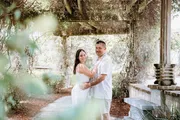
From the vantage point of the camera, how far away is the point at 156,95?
4.07m

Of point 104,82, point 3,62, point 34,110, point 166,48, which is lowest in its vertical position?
point 34,110

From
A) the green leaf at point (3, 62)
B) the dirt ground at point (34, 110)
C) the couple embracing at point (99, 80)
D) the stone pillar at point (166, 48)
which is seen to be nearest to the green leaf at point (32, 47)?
the green leaf at point (3, 62)

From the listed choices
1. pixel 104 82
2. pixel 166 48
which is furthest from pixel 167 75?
pixel 104 82

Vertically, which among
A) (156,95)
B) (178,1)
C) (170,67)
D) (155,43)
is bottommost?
(156,95)

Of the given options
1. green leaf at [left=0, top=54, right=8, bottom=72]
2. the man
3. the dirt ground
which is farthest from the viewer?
the dirt ground

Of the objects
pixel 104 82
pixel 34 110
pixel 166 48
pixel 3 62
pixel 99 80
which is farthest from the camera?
pixel 34 110

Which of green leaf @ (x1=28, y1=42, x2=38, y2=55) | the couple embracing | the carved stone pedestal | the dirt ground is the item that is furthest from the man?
green leaf @ (x1=28, y1=42, x2=38, y2=55)

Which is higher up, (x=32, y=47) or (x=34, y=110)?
(x=32, y=47)

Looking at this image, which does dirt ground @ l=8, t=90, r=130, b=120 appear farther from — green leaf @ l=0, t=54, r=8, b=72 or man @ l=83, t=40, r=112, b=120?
green leaf @ l=0, t=54, r=8, b=72

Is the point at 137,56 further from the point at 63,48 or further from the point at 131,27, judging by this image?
the point at 63,48

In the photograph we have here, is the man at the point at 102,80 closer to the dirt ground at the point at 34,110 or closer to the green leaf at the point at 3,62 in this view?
the dirt ground at the point at 34,110

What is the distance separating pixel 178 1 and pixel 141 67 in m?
1.78

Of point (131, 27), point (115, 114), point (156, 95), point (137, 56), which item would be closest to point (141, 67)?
point (137, 56)

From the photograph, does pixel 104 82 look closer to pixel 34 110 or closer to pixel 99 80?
pixel 99 80
